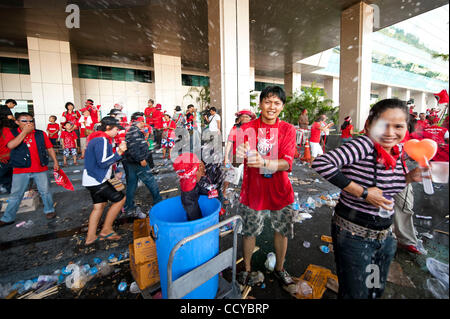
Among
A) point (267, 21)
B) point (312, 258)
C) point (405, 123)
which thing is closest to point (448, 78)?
point (405, 123)

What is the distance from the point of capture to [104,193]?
314cm

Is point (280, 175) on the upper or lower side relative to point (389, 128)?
lower

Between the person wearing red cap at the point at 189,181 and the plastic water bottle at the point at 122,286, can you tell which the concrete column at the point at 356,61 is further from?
the plastic water bottle at the point at 122,286

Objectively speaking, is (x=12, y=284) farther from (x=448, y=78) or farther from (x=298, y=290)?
(x=448, y=78)

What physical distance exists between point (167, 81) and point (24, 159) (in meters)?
13.1

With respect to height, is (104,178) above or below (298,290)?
above

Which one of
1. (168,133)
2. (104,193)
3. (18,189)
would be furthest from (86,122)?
(104,193)

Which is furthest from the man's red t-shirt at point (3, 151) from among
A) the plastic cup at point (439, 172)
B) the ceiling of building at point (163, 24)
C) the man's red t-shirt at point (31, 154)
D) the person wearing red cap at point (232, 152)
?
the ceiling of building at point (163, 24)

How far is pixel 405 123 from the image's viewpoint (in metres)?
1.37

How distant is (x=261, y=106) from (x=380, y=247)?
60.9 inches

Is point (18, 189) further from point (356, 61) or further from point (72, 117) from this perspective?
point (356, 61)

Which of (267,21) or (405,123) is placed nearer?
(405,123)

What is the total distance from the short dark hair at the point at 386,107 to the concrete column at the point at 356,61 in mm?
11117
